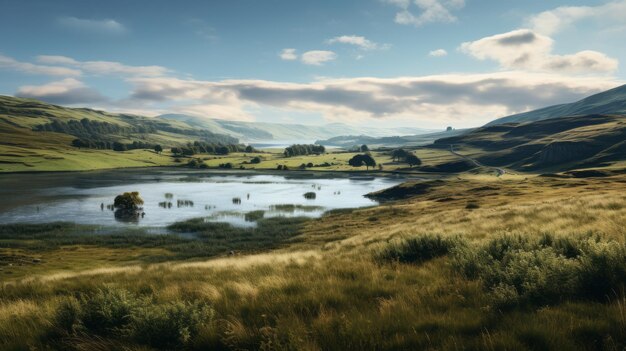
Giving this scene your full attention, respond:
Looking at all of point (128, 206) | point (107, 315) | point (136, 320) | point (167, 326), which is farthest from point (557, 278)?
point (128, 206)

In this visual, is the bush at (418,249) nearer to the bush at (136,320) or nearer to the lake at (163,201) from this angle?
the bush at (136,320)

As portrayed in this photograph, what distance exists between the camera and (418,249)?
12.8m

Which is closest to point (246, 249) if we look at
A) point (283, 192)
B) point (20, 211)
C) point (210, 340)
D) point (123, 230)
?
point (123, 230)

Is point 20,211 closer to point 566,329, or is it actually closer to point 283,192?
point 283,192

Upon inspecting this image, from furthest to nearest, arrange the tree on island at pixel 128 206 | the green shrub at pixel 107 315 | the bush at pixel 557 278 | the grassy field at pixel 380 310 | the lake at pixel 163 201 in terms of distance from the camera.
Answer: the tree on island at pixel 128 206 < the lake at pixel 163 201 < the green shrub at pixel 107 315 < the bush at pixel 557 278 < the grassy field at pixel 380 310

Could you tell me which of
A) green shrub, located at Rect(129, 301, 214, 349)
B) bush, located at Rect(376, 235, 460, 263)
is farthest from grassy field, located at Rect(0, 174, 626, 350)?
bush, located at Rect(376, 235, 460, 263)

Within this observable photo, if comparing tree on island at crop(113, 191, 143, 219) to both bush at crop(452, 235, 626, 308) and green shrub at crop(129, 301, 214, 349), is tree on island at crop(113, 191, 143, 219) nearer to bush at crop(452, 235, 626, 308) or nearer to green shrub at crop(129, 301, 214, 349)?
green shrub at crop(129, 301, 214, 349)

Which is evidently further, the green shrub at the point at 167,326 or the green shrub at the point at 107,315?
the green shrub at the point at 107,315

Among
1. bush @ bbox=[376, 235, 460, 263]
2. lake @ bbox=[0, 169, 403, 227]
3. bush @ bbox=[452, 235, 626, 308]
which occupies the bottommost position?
lake @ bbox=[0, 169, 403, 227]

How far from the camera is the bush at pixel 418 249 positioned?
12398 mm

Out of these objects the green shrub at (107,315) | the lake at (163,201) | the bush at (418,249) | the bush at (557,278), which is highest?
the bush at (557,278)

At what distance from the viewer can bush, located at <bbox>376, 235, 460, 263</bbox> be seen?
12.4 m

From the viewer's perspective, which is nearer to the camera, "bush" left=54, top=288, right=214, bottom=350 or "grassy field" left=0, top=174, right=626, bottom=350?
"grassy field" left=0, top=174, right=626, bottom=350

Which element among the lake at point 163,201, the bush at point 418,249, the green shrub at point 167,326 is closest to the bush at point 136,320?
the green shrub at point 167,326
